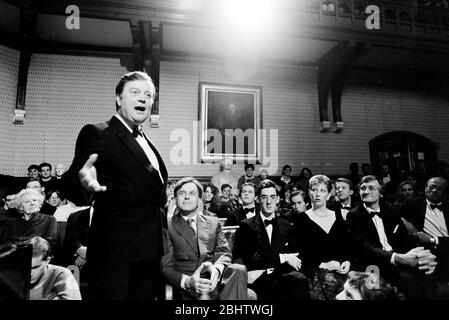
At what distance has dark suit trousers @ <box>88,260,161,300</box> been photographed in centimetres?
129

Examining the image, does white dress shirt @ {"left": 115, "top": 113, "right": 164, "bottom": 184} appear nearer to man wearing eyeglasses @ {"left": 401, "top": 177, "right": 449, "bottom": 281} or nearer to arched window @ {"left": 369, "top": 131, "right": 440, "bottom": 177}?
man wearing eyeglasses @ {"left": 401, "top": 177, "right": 449, "bottom": 281}

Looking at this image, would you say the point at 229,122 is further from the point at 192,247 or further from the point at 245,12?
the point at 192,247

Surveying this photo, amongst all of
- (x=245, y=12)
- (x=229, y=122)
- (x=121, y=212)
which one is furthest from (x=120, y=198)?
(x=229, y=122)

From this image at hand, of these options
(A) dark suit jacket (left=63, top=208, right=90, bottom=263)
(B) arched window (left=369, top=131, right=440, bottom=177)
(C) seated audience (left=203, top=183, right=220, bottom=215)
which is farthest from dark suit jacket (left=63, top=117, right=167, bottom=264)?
(B) arched window (left=369, top=131, right=440, bottom=177)

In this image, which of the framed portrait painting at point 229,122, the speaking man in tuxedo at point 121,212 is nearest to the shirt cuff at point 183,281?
the speaking man in tuxedo at point 121,212

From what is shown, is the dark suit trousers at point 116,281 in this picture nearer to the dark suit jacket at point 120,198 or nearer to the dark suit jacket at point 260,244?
the dark suit jacket at point 120,198

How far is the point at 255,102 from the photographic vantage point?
7.54 metres

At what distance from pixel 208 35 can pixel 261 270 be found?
5.40 meters

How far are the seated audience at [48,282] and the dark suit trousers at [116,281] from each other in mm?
845

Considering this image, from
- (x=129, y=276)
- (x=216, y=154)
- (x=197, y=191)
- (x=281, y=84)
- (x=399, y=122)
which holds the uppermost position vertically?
(x=281, y=84)

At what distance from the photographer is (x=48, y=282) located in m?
2.04
